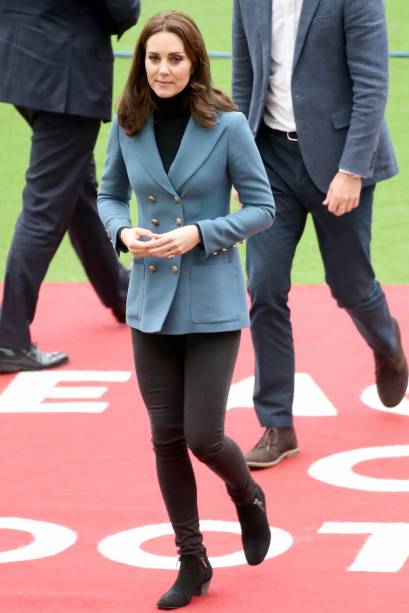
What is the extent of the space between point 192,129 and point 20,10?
268 cm

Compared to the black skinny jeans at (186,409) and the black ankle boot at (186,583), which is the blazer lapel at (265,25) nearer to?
the black skinny jeans at (186,409)

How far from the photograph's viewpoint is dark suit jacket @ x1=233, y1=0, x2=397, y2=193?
536cm

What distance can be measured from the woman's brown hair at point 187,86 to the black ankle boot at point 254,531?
3.67 feet

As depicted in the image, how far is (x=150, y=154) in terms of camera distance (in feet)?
14.4

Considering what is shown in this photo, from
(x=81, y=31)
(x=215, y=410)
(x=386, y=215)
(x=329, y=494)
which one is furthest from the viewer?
(x=386, y=215)

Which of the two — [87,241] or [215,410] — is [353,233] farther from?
[87,241]

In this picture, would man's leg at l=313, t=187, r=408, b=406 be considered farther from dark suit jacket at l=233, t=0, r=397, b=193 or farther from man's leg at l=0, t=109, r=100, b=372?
man's leg at l=0, t=109, r=100, b=372

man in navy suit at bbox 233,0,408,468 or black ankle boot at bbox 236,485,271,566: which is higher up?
man in navy suit at bbox 233,0,408,468

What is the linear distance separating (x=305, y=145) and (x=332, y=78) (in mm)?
251

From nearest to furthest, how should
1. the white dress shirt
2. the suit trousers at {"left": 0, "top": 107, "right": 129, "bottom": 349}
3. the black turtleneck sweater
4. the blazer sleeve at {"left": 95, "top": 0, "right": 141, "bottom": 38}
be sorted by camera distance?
the black turtleneck sweater < the white dress shirt < the blazer sleeve at {"left": 95, "top": 0, "right": 141, "bottom": 38} < the suit trousers at {"left": 0, "top": 107, "right": 129, "bottom": 349}

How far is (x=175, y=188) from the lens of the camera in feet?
14.3

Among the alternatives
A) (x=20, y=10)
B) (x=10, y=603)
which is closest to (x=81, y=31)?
(x=20, y=10)

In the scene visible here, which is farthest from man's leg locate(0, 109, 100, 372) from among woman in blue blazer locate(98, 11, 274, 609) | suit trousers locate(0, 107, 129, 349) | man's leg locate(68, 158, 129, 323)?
woman in blue blazer locate(98, 11, 274, 609)

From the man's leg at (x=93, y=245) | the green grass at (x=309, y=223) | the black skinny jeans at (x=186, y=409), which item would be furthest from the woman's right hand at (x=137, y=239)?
the green grass at (x=309, y=223)
